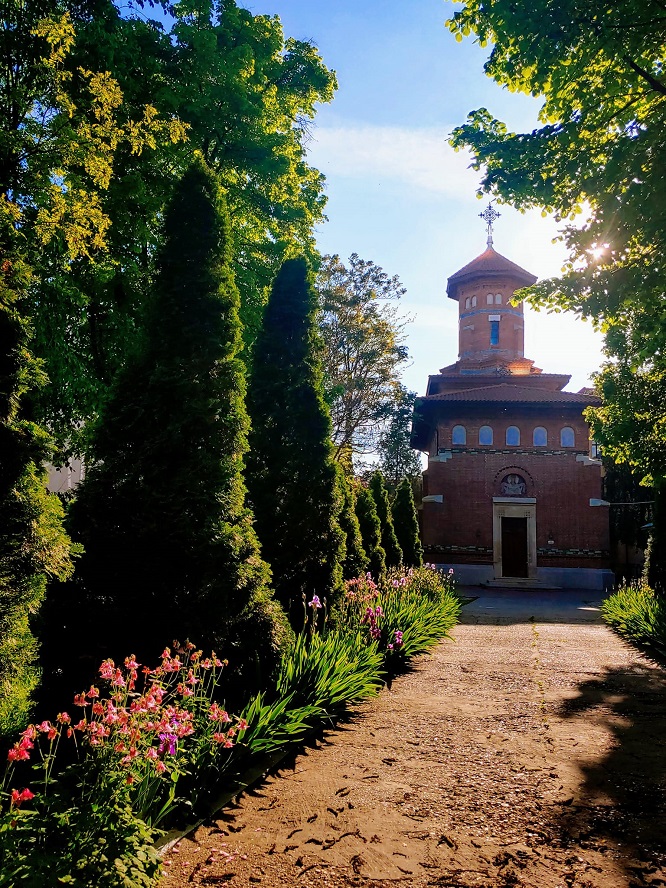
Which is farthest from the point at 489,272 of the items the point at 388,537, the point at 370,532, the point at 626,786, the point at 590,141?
the point at 626,786

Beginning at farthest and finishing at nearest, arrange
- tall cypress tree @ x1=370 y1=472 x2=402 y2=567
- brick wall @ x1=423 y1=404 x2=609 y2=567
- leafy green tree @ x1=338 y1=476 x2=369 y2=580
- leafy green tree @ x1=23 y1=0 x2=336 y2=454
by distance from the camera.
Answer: brick wall @ x1=423 y1=404 x2=609 y2=567 → tall cypress tree @ x1=370 y1=472 x2=402 y2=567 → leafy green tree @ x1=23 y1=0 x2=336 y2=454 → leafy green tree @ x1=338 y1=476 x2=369 y2=580

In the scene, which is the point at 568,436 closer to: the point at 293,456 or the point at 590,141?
the point at 590,141

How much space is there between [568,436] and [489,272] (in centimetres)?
1131

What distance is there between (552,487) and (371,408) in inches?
355

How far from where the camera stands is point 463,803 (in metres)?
3.82

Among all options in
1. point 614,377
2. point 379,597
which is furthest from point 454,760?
point 614,377

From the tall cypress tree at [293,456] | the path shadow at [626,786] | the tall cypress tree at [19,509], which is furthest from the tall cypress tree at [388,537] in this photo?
the tall cypress tree at [19,509]

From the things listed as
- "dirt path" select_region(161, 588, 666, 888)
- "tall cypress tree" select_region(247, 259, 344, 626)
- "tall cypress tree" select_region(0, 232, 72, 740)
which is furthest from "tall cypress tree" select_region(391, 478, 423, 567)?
"tall cypress tree" select_region(0, 232, 72, 740)

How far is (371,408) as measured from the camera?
94.5ft

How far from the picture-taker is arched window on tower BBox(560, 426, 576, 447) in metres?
29.0

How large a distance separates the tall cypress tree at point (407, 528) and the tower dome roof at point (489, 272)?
60.4 feet

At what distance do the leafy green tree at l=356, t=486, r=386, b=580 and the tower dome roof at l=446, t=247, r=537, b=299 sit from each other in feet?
77.7

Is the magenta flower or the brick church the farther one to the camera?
the brick church

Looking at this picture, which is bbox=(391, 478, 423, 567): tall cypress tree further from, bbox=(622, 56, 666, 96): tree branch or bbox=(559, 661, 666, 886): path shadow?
bbox=(622, 56, 666, 96): tree branch
